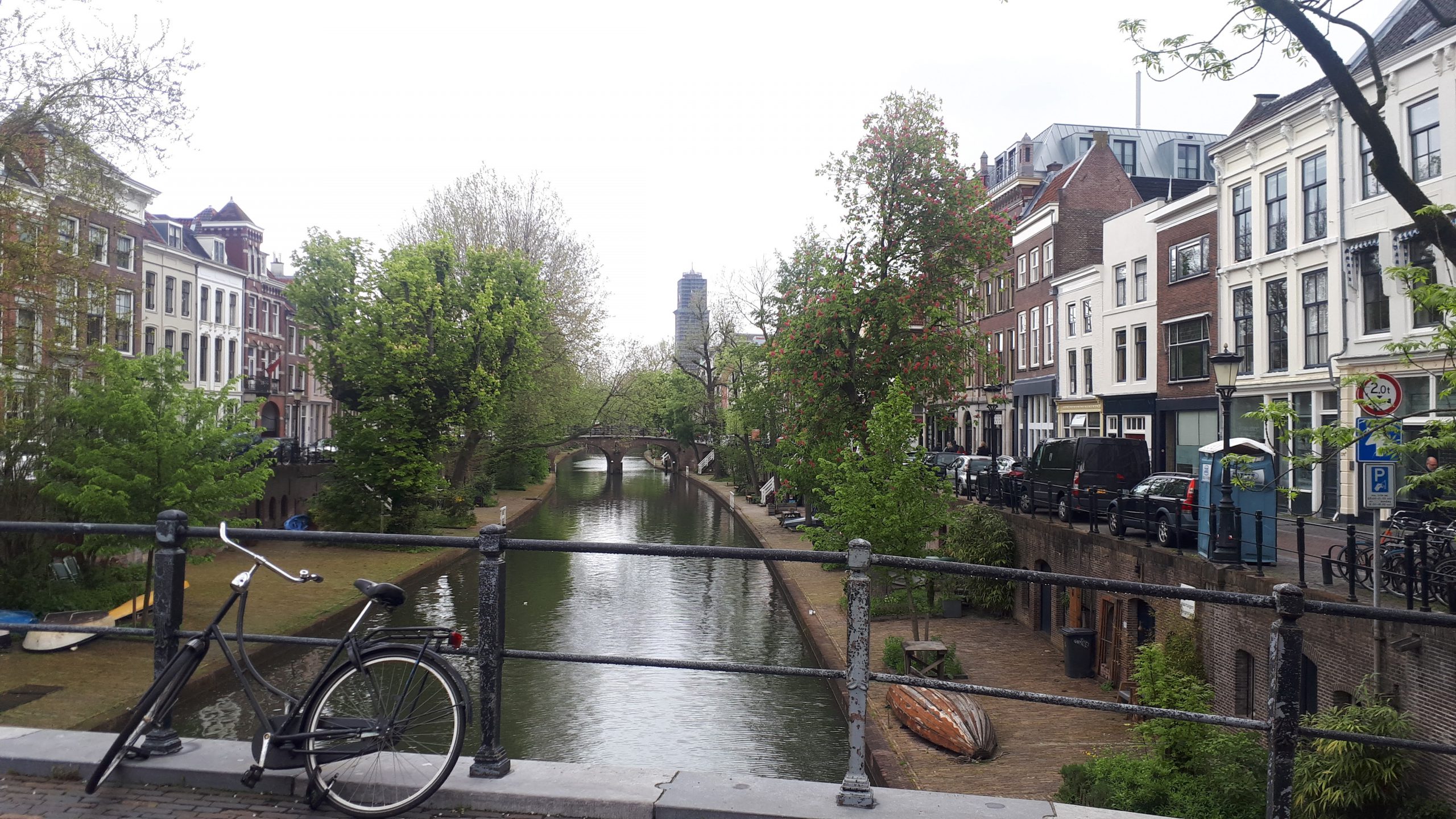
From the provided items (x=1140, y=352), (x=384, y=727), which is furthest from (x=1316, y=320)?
(x=384, y=727)

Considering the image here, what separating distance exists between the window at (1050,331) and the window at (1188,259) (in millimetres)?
10758

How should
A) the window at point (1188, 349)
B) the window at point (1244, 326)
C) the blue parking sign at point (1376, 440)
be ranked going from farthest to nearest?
the window at point (1188, 349) < the window at point (1244, 326) < the blue parking sign at point (1376, 440)

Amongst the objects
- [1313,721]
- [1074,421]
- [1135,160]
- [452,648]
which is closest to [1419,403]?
[1313,721]

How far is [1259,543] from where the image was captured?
45.9ft

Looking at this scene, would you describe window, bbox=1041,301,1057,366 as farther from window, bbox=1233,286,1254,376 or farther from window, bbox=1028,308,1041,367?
window, bbox=1233,286,1254,376

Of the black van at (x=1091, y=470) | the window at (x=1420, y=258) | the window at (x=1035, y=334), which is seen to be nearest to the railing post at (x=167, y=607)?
the black van at (x=1091, y=470)

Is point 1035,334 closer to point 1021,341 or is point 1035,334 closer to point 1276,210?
point 1021,341

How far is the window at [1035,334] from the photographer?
1871 inches

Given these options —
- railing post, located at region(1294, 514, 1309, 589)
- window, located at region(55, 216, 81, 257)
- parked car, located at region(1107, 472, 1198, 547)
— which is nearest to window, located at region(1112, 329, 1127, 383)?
parked car, located at region(1107, 472, 1198, 547)

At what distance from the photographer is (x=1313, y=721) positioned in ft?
35.1

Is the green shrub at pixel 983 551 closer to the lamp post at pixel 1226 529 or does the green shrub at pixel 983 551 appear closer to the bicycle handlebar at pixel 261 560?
the lamp post at pixel 1226 529

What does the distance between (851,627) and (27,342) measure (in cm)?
2128

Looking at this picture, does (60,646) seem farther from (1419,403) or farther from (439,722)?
(1419,403)

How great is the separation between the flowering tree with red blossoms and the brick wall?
7.35m
